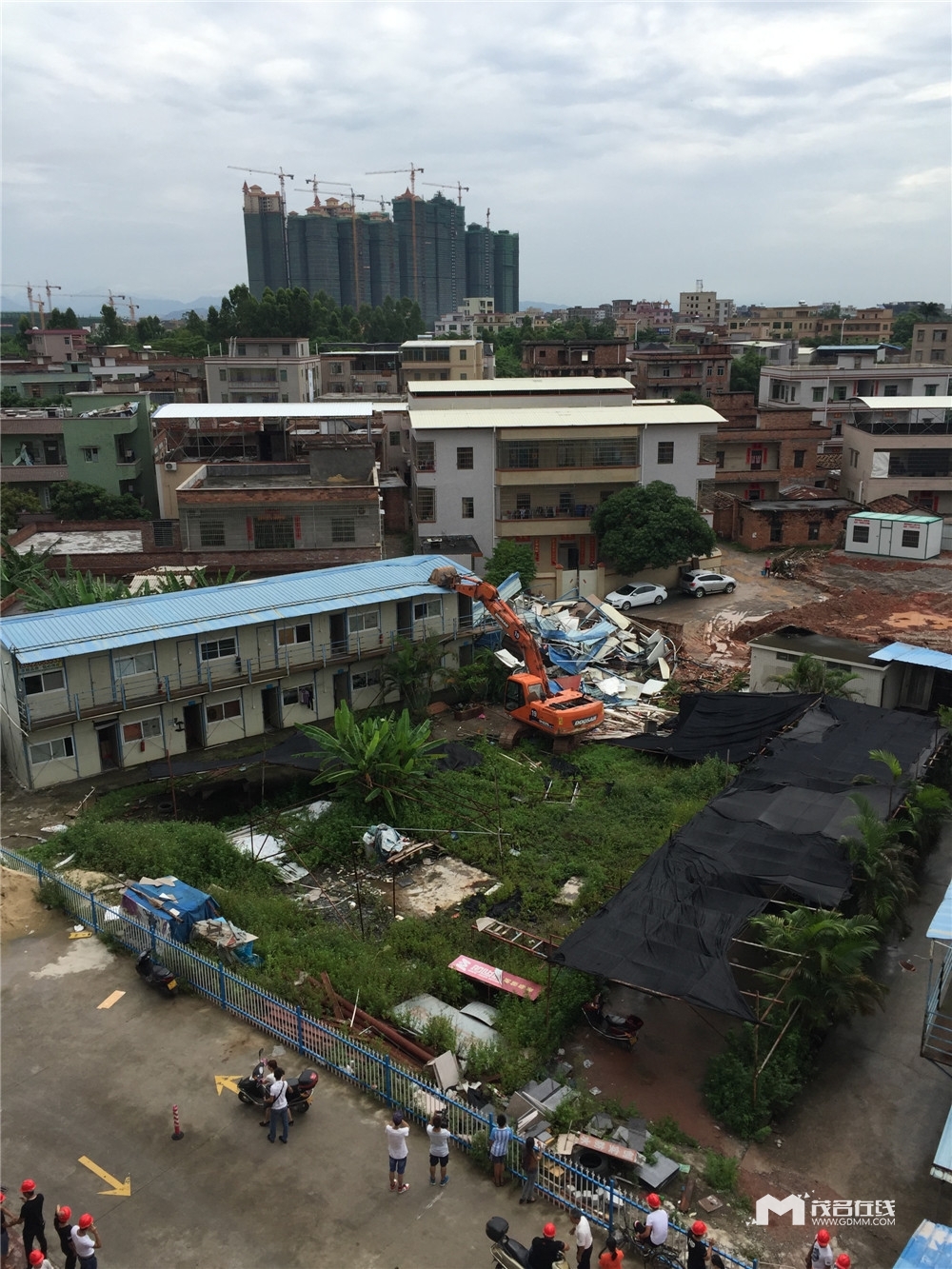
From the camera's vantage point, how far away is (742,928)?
15.2m

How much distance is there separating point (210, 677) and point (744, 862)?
46.2 feet

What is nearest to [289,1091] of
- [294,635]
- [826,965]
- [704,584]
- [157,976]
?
[157,976]

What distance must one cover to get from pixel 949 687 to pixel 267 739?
18.4 metres

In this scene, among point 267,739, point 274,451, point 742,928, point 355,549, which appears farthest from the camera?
point 274,451

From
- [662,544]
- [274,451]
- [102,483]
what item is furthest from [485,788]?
[102,483]

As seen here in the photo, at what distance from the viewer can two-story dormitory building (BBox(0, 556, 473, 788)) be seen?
74.9ft

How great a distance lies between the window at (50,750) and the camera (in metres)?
22.9

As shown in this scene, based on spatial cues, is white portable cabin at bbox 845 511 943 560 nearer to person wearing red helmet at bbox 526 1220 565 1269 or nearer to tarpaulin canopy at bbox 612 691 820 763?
tarpaulin canopy at bbox 612 691 820 763

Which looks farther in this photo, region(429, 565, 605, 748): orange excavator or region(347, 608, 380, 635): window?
region(347, 608, 380, 635): window

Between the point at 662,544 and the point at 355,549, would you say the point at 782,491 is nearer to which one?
the point at 662,544

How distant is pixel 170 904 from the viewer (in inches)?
639

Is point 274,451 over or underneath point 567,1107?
over

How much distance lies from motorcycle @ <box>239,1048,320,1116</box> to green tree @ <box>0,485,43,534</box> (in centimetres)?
3829

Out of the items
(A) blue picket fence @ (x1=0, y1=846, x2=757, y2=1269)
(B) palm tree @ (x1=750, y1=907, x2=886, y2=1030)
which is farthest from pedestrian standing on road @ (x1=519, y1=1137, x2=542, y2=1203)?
(B) palm tree @ (x1=750, y1=907, x2=886, y2=1030)
